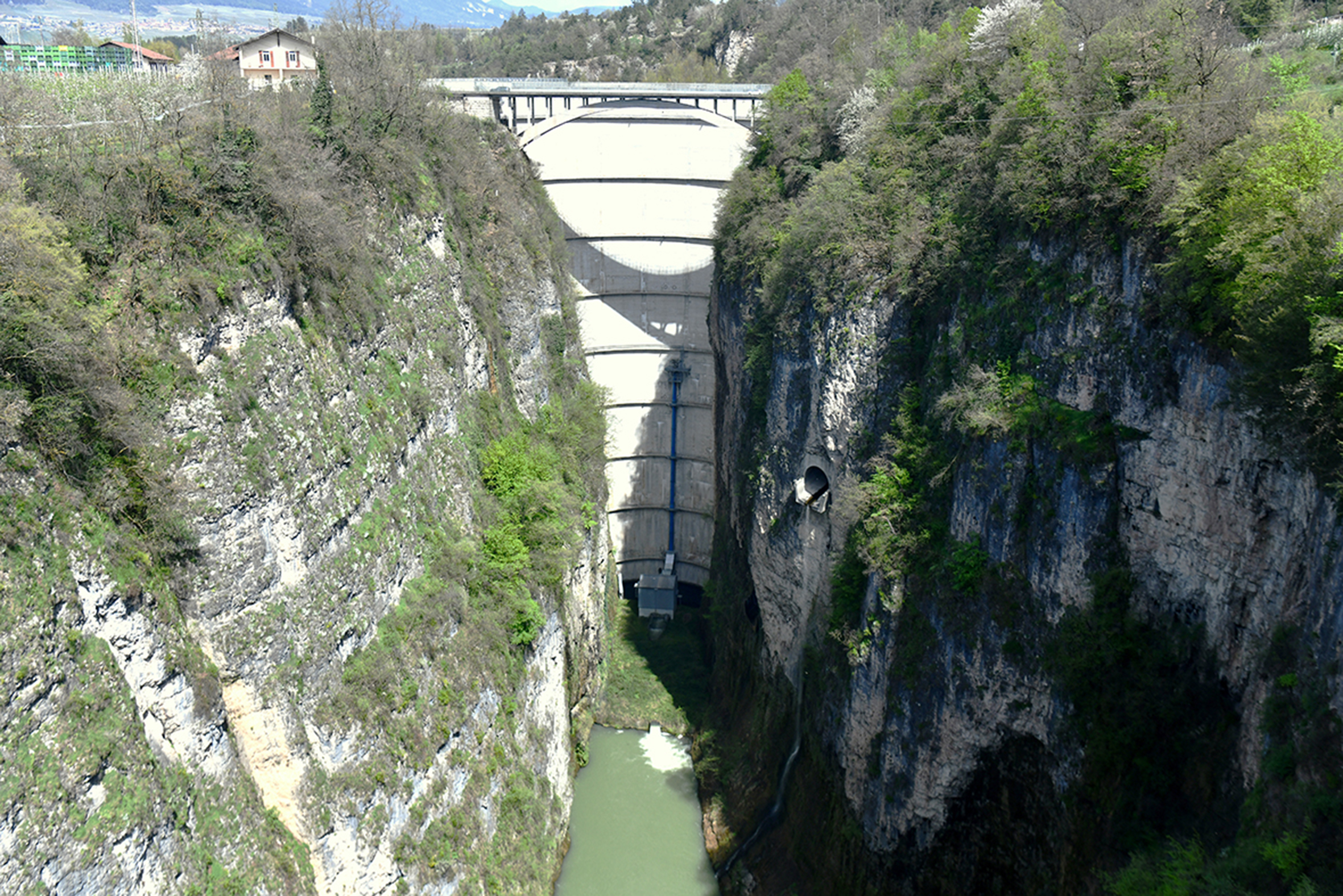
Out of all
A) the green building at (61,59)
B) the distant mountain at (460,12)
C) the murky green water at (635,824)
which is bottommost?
the murky green water at (635,824)

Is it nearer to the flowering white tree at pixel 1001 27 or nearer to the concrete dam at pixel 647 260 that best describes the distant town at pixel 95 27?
the concrete dam at pixel 647 260

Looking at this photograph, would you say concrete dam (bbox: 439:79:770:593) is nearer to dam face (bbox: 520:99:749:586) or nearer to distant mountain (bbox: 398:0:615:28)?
dam face (bbox: 520:99:749:586)

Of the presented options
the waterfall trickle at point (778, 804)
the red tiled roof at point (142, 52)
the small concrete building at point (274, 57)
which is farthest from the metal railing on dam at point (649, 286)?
the waterfall trickle at point (778, 804)

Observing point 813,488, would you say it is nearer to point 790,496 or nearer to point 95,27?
point 790,496

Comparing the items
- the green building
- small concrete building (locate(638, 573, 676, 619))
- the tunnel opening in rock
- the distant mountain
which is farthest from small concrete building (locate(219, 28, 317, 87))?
the distant mountain

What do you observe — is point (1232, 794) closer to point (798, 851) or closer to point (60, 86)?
point (798, 851)
